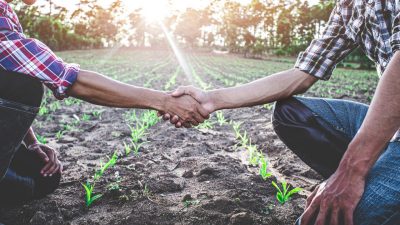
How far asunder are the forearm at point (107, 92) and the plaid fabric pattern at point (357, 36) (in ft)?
3.15

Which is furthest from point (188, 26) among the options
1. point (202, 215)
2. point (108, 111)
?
point (202, 215)

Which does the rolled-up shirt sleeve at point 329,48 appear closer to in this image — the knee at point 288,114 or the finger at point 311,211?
the knee at point 288,114

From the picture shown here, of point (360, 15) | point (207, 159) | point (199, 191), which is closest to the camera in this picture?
point (360, 15)

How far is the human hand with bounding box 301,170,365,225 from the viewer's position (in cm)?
142

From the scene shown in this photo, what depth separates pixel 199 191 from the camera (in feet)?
7.68

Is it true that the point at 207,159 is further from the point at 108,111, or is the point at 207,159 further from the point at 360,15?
the point at 108,111

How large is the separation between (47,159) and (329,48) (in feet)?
5.64

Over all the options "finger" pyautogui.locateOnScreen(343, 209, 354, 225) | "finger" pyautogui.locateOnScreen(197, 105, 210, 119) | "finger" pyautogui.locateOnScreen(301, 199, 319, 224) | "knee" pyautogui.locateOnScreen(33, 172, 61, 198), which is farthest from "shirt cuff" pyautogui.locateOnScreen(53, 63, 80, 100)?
"finger" pyautogui.locateOnScreen(343, 209, 354, 225)

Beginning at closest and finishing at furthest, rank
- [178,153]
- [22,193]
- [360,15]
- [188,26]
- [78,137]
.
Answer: [360,15] < [22,193] < [178,153] < [78,137] < [188,26]

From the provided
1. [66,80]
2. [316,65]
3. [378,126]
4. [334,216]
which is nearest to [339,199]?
[334,216]

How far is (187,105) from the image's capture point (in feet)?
8.80

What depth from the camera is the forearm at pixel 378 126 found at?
1405 mm

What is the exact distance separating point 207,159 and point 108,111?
3.04m

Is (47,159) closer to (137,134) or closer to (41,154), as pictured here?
(41,154)
